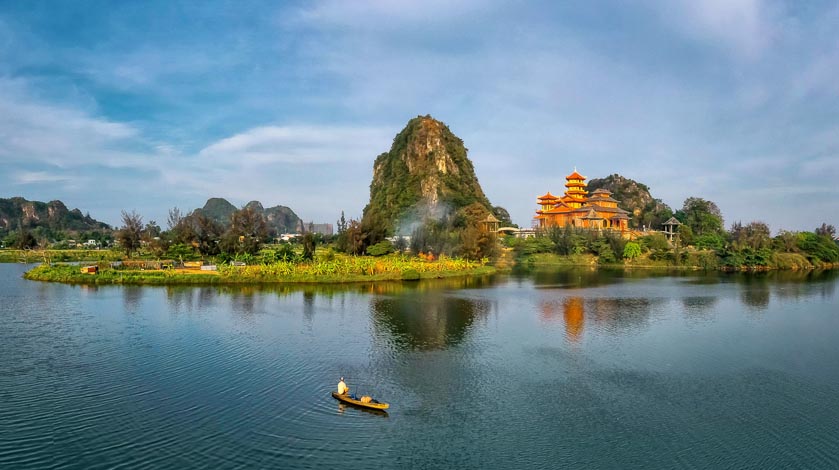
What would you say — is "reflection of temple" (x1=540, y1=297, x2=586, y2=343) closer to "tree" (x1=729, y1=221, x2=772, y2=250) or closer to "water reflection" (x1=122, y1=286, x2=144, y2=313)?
"water reflection" (x1=122, y1=286, x2=144, y2=313)

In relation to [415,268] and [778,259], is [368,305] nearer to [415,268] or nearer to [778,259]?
[415,268]

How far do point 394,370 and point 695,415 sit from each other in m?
7.51

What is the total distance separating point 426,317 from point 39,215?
12220cm

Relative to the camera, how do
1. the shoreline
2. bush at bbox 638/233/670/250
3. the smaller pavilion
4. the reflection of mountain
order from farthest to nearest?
the smaller pavilion, bush at bbox 638/233/670/250, the shoreline, the reflection of mountain

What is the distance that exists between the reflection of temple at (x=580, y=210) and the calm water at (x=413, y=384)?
1503 inches

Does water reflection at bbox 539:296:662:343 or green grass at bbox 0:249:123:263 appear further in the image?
green grass at bbox 0:249:123:263

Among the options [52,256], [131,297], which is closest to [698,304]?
[131,297]

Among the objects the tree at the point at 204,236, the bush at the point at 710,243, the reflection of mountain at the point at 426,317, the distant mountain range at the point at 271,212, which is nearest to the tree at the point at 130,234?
the tree at the point at 204,236

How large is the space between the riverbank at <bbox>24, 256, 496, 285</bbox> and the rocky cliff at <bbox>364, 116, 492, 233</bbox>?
44.9m

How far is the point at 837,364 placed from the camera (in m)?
16.2

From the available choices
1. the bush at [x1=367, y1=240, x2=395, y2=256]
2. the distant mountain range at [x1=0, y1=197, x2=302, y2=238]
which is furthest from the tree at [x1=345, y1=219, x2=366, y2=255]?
the distant mountain range at [x1=0, y1=197, x2=302, y2=238]

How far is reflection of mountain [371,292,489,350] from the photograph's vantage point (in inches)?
745

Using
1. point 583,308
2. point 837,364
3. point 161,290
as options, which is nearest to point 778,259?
point 583,308

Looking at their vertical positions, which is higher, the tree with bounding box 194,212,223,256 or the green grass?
the tree with bounding box 194,212,223,256
